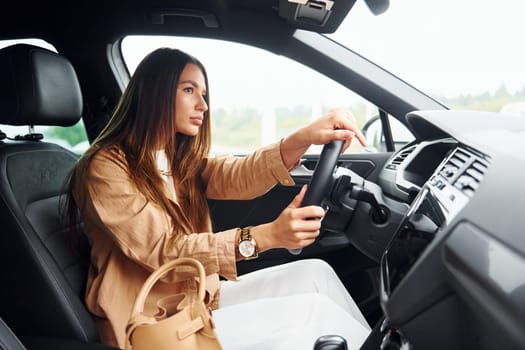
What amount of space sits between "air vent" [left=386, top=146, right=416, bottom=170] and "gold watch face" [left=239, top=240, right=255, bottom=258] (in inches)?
28.4

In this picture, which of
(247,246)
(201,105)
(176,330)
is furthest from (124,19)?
(176,330)

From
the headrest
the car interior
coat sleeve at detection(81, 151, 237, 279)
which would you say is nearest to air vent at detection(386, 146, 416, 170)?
the car interior

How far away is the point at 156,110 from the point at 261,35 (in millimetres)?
583

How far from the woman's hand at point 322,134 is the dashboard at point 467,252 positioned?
9.4 inches

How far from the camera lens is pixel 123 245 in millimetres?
1109

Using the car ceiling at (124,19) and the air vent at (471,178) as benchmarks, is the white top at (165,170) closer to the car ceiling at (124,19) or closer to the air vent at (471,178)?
the car ceiling at (124,19)

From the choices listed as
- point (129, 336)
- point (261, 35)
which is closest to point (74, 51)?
point (261, 35)

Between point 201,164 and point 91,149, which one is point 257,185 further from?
point 91,149

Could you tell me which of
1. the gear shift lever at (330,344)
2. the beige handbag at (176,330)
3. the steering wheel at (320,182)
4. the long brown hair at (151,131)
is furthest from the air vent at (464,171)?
the long brown hair at (151,131)

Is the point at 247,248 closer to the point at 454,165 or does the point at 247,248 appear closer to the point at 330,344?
the point at 330,344

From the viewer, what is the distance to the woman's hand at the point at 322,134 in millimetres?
1140

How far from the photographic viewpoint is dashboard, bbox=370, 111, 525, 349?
0.53 meters

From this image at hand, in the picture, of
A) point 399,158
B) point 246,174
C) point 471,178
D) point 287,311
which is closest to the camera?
point 471,178

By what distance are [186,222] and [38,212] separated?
0.36m
